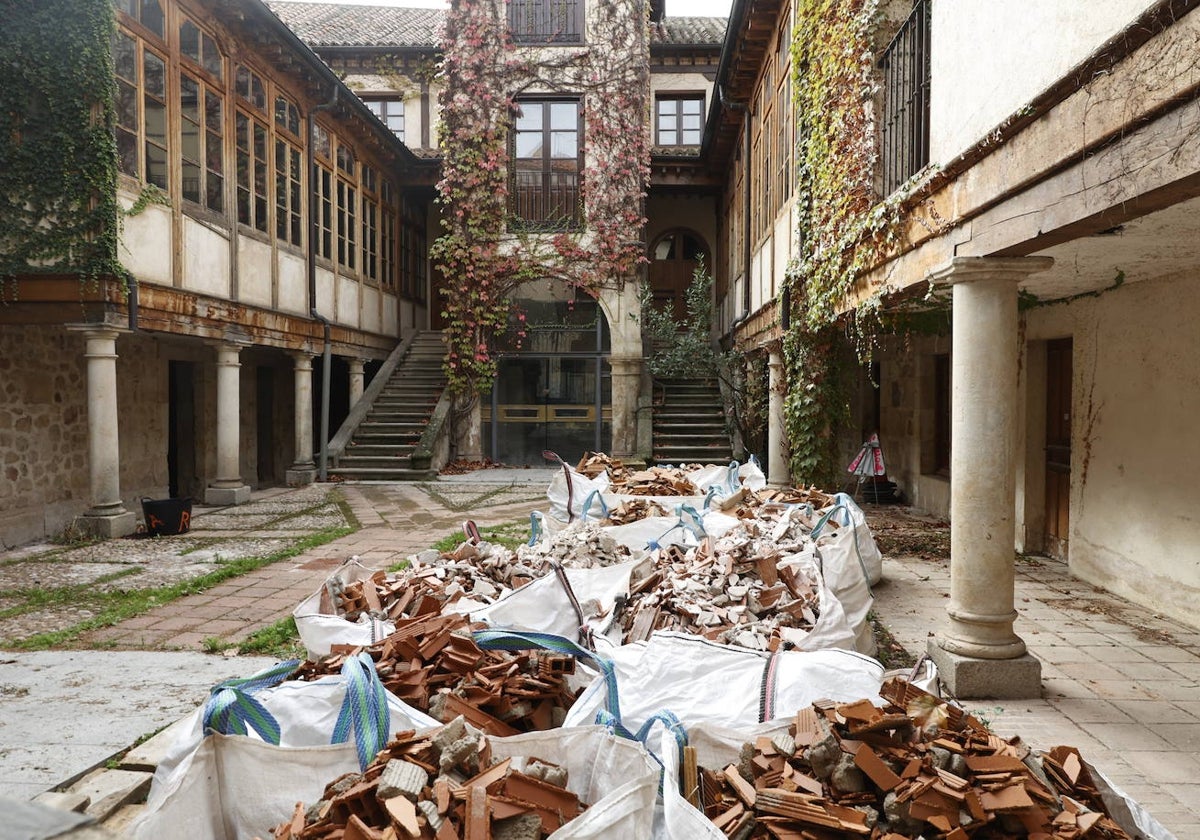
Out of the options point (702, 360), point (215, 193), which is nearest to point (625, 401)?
point (702, 360)

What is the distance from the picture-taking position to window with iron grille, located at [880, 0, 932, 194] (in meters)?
5.74

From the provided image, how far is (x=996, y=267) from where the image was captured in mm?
4234

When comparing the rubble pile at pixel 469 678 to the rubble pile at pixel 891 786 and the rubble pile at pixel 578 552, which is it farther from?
the rubble pile at pixel 578 552

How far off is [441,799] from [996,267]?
3722 millimetres

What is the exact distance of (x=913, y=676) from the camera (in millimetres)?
2717

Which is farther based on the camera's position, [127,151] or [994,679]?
[127,151]

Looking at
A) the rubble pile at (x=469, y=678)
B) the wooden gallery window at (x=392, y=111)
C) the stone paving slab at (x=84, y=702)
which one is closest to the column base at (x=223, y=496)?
the stone paving slab at (x=84, y=702)

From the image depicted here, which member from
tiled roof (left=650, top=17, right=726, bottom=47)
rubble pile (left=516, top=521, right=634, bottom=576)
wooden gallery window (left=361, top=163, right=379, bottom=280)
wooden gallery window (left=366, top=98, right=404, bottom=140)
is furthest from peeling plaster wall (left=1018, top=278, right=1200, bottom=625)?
wooden gallery window (left=366, top=98, right=404, bottom=140)

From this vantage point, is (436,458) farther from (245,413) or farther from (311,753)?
(311,753)

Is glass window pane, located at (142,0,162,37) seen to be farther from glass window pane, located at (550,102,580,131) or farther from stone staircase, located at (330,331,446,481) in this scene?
glass window pane, located at (550,102,580,131)

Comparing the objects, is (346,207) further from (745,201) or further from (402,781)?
(402,781)

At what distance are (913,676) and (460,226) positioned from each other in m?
15.2

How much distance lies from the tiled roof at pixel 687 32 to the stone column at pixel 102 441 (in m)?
16.2

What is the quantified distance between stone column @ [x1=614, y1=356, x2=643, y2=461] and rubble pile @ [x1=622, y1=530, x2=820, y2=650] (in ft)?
35.3
